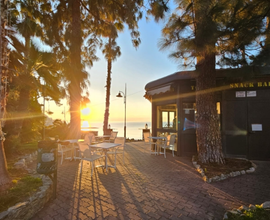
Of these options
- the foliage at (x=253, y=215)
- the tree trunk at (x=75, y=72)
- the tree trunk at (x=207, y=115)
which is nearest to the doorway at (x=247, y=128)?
the tree trunk at (x=207, y=115)

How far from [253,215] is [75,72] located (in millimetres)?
6020

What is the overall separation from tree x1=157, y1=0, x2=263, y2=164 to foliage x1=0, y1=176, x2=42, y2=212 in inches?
138

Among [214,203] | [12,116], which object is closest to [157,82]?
[214,203]

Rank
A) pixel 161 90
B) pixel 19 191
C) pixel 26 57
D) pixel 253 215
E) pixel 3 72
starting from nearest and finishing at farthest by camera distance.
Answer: pixel 253 215 → pixel 19 191 → pixel 3 72 → pixel 161 90 → pixel 26 57

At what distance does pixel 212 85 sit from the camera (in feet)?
15.7

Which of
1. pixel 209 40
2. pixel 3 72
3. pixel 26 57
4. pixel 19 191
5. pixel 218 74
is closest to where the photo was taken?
pixel 19 191

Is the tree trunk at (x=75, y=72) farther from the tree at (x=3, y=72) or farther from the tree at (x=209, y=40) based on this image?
the tree at (x=209, y=40)

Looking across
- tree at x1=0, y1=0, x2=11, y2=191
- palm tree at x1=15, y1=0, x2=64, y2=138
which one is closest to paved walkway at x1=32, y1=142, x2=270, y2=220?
tree at x1=0, y1=0, x2=11, y2=191

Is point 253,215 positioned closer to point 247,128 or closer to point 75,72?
point 247,128

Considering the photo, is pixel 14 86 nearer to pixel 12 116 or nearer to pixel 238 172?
pixel 12 116

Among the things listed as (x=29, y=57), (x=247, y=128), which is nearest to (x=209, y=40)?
(x=247, y=128)

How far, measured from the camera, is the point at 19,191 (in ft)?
8.66

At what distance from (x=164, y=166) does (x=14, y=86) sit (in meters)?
5.96

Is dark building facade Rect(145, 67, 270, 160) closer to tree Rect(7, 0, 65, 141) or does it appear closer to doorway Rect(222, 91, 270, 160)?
doorway Rect(222, 91, 270, 160)
